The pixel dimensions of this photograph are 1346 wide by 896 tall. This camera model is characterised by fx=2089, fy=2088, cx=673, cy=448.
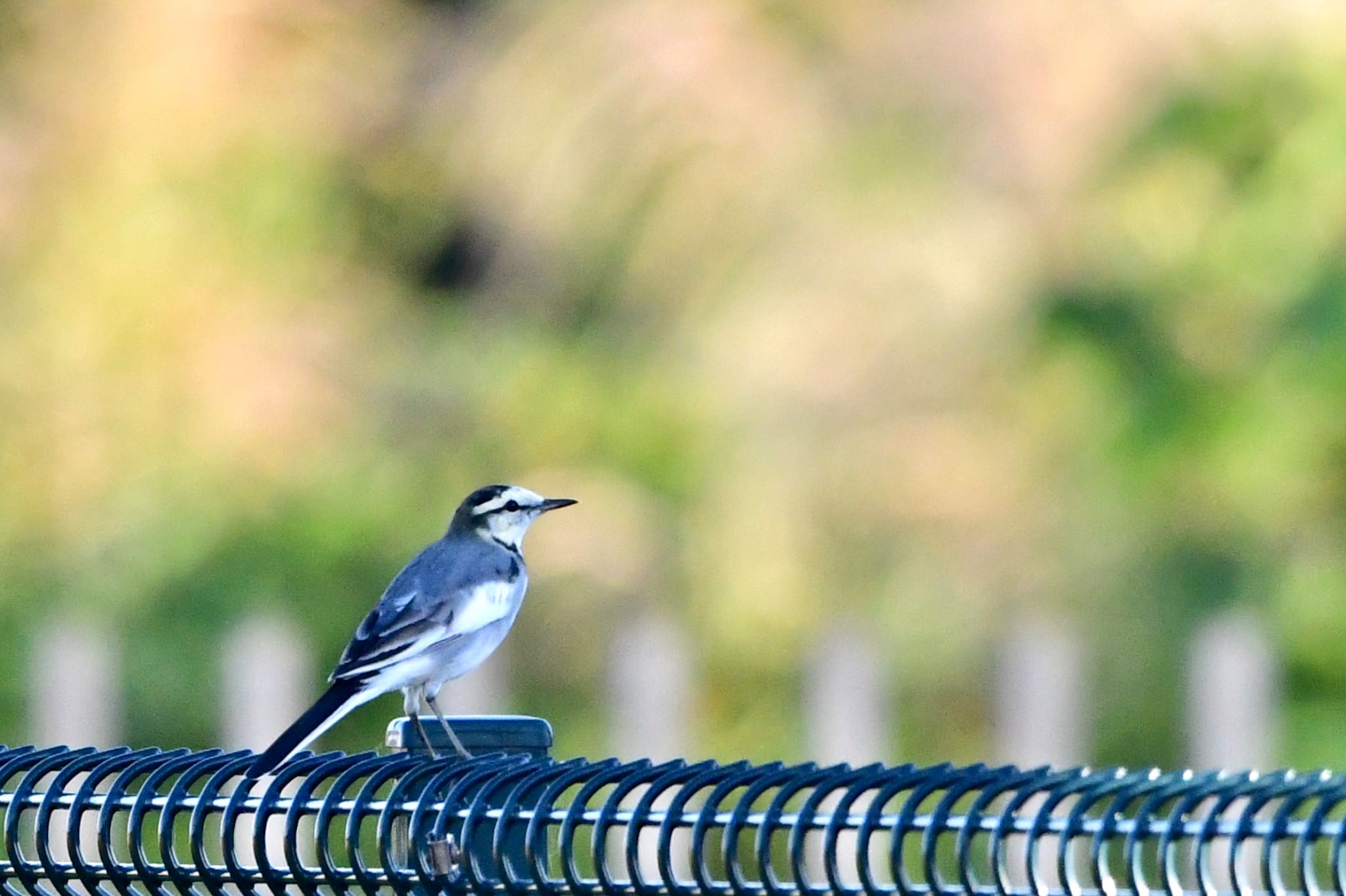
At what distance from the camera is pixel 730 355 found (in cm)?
1266

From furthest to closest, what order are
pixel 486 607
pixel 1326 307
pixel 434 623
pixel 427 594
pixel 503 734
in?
pixel 1326 307, pixel 486 607, pixel 427 594, pixel 434 623, pixel 503 734

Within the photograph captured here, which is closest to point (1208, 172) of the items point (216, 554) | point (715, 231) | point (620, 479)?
point (715, 231)

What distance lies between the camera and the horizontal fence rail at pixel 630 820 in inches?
97.8

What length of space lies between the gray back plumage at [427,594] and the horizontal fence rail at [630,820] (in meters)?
1.87

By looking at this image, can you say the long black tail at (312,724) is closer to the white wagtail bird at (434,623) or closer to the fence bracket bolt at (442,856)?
the white wagtail bird at (434,623)

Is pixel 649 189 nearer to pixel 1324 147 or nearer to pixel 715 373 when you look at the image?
pixel 715 373

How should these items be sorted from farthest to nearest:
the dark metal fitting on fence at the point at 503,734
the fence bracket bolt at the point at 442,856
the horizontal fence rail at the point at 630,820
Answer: the dark metal fitting on fence at the point at 503,734 < the fence bracket bolt at the point at 442,856 < the horizontal fence rail at the point at 630,820

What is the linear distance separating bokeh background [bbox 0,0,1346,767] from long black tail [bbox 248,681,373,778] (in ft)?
24.0

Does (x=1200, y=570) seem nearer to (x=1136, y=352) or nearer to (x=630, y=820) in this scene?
(x=1136, y=352)

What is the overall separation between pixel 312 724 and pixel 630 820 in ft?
5.23

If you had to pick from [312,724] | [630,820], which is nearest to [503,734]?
[312,724]

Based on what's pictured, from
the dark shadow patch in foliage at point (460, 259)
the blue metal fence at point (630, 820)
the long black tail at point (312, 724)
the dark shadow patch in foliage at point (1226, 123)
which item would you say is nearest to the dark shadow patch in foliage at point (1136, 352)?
the dark shadow patch in foliage at point (1226, 123)

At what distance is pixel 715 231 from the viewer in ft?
43.2

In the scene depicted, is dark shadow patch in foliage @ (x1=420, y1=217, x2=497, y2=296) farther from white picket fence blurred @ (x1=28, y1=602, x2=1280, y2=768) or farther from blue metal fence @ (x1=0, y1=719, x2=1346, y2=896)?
blue metal fence @ (x1=0, y1=719, x2=1346, y2=896)
